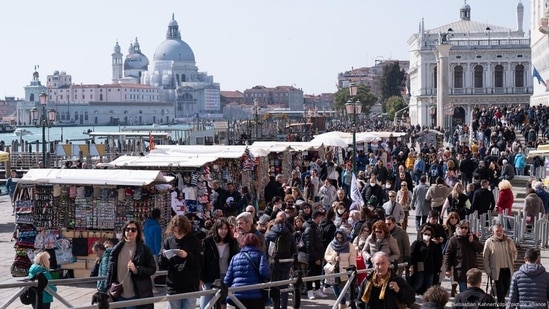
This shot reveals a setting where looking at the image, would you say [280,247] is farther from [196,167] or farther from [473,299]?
[196,167]

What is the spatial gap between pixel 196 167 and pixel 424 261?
6385mm

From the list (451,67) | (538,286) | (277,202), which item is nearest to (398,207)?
(277,202)

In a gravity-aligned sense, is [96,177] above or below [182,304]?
above

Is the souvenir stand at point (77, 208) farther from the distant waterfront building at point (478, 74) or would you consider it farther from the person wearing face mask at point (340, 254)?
the distant waterfront building at point (478, 74)

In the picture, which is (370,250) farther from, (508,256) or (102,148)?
(102,148)

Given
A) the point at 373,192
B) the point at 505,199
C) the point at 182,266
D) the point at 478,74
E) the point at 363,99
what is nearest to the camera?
the point at 182,266

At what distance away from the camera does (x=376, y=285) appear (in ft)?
26.8

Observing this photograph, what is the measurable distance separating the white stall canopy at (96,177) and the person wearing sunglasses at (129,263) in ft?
15.3

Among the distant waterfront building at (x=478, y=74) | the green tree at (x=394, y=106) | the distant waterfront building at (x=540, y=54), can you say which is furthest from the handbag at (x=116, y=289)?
the green tree at (x=394, y=106)

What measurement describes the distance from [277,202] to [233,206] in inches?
84.1

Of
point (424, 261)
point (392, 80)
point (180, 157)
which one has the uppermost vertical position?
point (392, 80)

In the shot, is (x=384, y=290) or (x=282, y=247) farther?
(x=282, y=247)

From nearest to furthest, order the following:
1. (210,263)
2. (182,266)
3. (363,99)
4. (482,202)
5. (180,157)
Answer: (182,266)
(210,263)
(482,202)
(180,157)
(363,99)

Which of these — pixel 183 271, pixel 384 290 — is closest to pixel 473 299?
pixel 384 290
